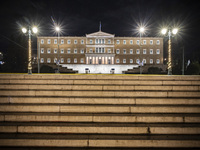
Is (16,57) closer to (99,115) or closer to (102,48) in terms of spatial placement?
(102,48)

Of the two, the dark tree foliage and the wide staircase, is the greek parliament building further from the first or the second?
the wide staircase

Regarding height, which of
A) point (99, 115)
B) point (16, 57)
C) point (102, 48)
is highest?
point (102, 48)

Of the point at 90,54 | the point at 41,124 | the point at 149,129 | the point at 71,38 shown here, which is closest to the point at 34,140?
the point at 41,124

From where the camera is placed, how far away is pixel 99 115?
3994 millimetres

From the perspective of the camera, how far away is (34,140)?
3416 mm

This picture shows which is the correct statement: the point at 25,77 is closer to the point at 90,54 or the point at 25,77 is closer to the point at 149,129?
the point at 149,129

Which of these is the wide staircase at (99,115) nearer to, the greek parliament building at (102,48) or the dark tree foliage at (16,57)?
the dark tree foliage at (16,57)

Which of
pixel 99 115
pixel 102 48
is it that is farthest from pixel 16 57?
pixel 99 115

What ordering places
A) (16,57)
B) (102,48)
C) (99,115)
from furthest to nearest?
(102,48), (16,57), (99,115)

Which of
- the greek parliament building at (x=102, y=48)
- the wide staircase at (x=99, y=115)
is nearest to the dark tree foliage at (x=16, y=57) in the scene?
the greek parliament building at (x=102, y=48)

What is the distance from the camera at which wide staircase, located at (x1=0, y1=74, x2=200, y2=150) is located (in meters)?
3.39

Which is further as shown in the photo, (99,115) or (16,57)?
(16,57)

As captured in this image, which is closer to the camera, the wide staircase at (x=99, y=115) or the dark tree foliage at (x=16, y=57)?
the wide staircase at (x=99, y=115)

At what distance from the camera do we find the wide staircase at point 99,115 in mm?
3387
